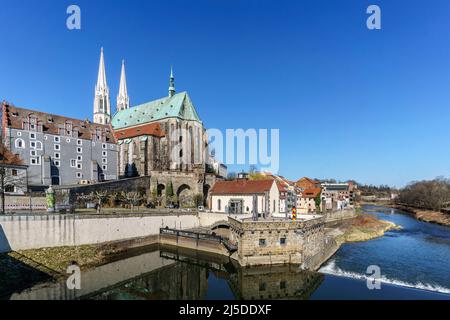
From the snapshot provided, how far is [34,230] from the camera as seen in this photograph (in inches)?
1070

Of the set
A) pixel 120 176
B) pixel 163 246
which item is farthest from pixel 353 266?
pixel 120 176

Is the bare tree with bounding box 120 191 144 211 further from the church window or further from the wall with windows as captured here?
the church window

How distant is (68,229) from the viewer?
29672mm

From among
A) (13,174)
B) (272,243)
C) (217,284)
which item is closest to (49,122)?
(13,174)

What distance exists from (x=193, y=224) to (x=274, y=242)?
2012cm

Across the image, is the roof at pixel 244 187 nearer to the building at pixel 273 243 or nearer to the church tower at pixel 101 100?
the building at pixel 273 243

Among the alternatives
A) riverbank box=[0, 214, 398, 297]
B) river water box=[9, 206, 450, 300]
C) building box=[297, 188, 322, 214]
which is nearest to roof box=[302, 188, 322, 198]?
building box=[297, 188, 322, 214]

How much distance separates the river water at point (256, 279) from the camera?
20844 millimetres

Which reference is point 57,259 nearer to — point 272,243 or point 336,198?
point 272,243

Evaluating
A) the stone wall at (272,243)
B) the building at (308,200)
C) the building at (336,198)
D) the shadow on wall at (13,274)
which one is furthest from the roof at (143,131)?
the stone wall at (272,243)

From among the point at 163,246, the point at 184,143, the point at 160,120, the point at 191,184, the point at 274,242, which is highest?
the point at 160,120

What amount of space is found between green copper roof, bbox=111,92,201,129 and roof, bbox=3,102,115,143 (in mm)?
18479

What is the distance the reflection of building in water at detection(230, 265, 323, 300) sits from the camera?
851 inches

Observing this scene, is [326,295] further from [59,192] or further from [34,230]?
[59,192]
